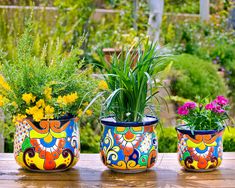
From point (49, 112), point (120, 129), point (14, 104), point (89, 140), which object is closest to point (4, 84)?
point (14, 104)

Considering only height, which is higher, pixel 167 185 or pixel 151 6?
pixel 151 6

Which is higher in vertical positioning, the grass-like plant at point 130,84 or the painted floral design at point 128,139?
the grass-like plant at point 130,84

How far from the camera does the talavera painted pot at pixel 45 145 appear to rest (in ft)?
6.02

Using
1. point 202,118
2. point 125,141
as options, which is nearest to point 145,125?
point 125,141

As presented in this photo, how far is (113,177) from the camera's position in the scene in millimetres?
1814

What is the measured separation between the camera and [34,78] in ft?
6.02

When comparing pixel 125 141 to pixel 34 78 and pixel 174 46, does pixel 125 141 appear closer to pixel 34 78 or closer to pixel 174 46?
pixel 34 78

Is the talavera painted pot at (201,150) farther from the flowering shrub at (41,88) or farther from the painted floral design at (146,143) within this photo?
the flowering shrub at (41,88)

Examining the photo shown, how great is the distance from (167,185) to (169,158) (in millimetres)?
339

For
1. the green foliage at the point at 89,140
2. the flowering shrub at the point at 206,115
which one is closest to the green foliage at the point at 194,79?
the green foliage at the point at 89,140

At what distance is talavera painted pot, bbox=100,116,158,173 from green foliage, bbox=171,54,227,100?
2855mm

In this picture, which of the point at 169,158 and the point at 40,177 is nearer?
the point at 40,177

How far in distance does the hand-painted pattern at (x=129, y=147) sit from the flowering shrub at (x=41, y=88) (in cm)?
15

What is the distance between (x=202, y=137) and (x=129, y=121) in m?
0.24
